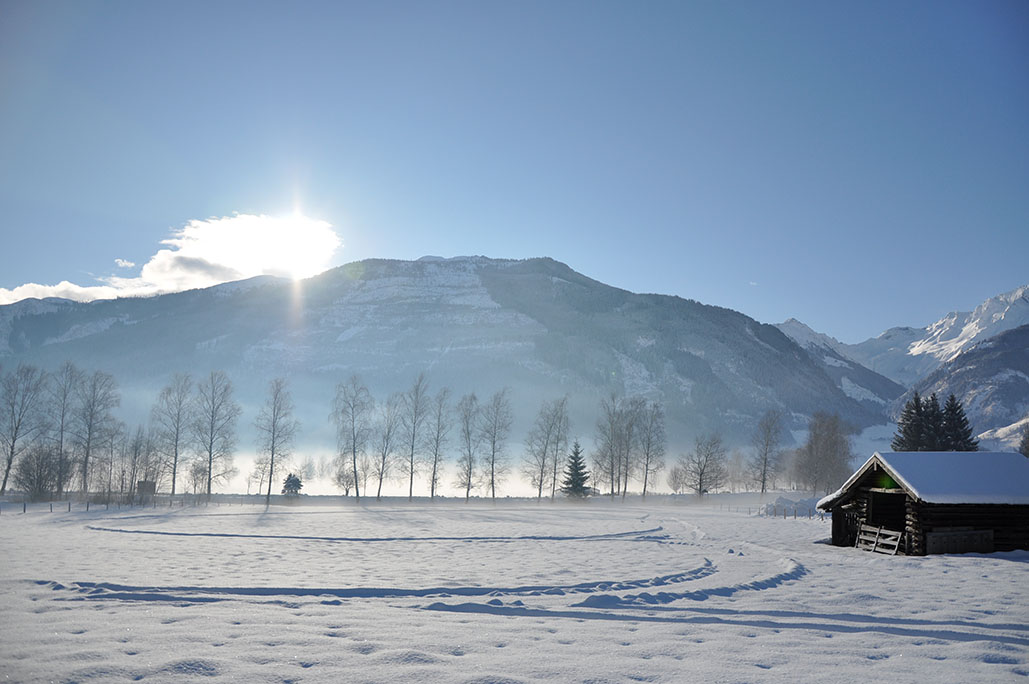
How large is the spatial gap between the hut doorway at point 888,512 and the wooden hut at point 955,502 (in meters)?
2.53

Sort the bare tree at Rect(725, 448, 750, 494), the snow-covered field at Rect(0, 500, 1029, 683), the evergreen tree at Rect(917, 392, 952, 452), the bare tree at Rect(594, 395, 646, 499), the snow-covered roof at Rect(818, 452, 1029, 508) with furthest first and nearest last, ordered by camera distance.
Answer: the bare tree at Rect(725, 448, 750, 494)
the bare tree at Rect(594, 395, 646, 499)
the evergreen tree at Rect(917, 392, 952, 452)
the snow-covered roof at Rect(818, 452, 1029, 508)
the snow-covered field at Rect(0, 500, 1029, 683)

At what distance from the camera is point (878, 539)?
24625 millimetres

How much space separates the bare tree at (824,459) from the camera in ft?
249

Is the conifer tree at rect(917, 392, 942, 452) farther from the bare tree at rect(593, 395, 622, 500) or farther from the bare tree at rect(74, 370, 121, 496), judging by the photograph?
the bare tree at rect(74, 370, 121, 496)

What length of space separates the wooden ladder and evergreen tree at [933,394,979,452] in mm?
32815

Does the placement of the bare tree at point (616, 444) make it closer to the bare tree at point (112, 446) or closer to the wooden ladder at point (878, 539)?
the wooden ladder at point (878, 539)

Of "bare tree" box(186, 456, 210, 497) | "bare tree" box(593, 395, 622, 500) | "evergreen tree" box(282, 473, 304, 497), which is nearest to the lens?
"evergreen tree" box(282, 473, 304, 497)

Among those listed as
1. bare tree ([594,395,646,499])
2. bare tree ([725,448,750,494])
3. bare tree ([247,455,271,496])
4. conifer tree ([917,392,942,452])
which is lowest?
bare tree ([725,448,750,494])

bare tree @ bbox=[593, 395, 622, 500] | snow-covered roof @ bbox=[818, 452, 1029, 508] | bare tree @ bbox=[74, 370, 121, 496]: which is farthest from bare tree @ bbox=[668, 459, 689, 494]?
bare tree @ bbox=[74, 370, 121, 496]

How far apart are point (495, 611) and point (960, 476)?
22684mm

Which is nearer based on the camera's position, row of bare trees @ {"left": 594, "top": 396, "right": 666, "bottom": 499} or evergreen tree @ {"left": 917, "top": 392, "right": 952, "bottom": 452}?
evergreen tree @ {"left": 917, "top": 392, "right": 952, "bottom": 452}

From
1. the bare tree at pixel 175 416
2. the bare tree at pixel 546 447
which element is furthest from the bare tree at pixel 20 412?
the bare tree at pixel 546 447

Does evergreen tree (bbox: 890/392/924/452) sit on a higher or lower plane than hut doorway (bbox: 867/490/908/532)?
higher

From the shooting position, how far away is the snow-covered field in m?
7.67
